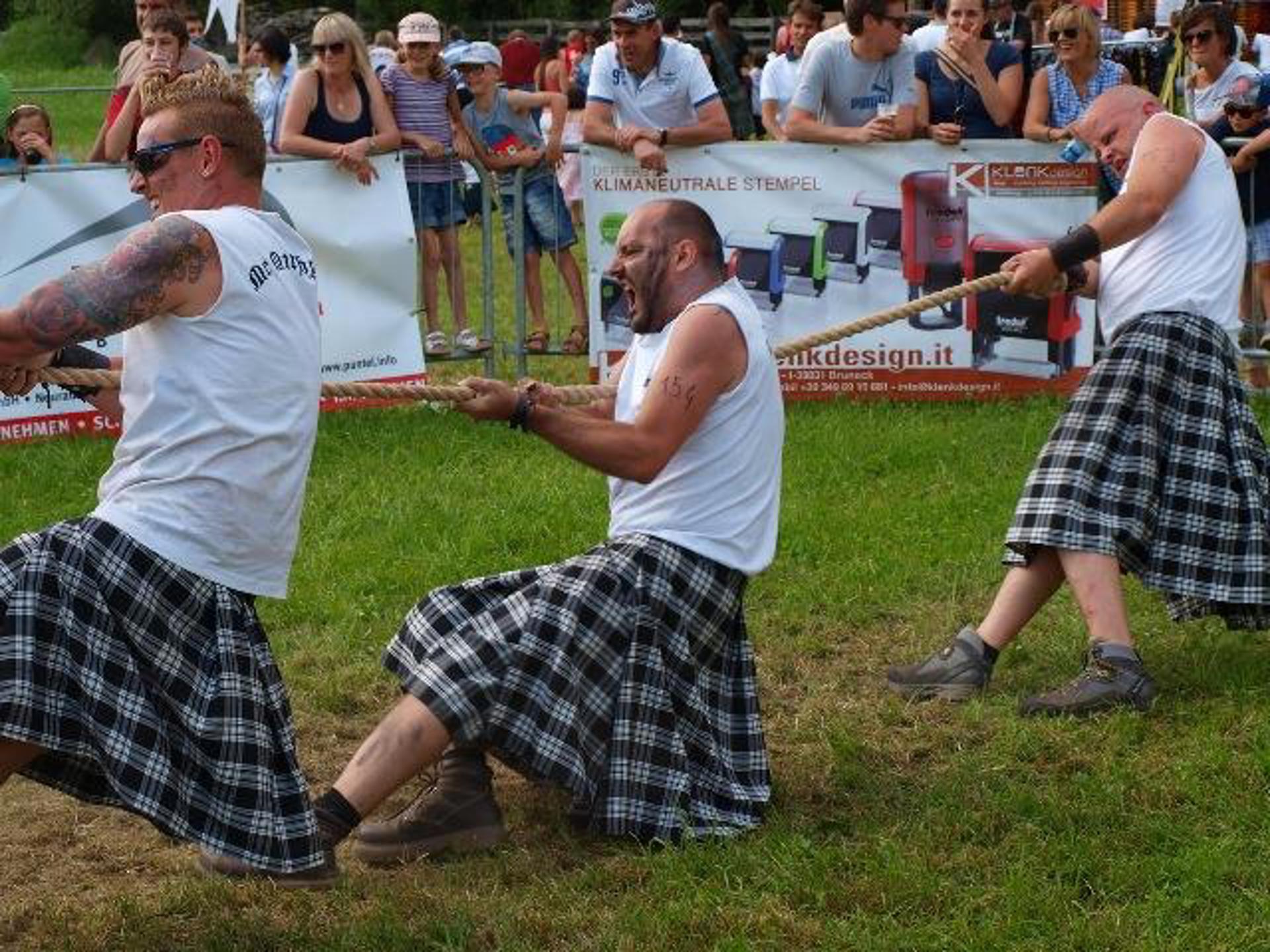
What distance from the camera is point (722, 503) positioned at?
16.3 ft

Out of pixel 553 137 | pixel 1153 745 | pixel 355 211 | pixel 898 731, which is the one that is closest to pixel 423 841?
pixel 898 731

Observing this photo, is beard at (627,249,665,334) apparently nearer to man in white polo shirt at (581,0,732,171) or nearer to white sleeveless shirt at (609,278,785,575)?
white sleeveless shirt at (609,278,785,575)

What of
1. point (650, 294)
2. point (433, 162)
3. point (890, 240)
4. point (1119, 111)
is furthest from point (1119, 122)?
point (433, 162)

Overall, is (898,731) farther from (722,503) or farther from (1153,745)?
(722,503)

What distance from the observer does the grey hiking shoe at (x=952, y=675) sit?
5.96 metres

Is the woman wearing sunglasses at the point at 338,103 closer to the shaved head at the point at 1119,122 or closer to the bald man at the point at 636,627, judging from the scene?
the shaved head at the point at 1119,122

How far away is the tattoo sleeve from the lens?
407 centimetres

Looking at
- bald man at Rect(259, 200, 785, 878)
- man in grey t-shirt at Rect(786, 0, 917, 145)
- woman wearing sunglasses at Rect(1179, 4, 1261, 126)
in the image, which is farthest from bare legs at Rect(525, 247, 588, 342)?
bald man at Rect(259, 200, 785, 878)

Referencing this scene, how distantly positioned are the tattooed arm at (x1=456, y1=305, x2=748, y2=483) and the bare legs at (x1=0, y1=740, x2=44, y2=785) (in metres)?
1.12

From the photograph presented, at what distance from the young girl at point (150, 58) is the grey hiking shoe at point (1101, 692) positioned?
18.1ft

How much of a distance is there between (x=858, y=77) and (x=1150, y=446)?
179 inches

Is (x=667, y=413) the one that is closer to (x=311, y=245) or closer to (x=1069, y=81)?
(x=311, y=245)

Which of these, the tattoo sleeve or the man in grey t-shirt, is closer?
the tattoo sleeve

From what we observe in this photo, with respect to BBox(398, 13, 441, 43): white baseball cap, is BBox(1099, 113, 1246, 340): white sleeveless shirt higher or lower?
lower
